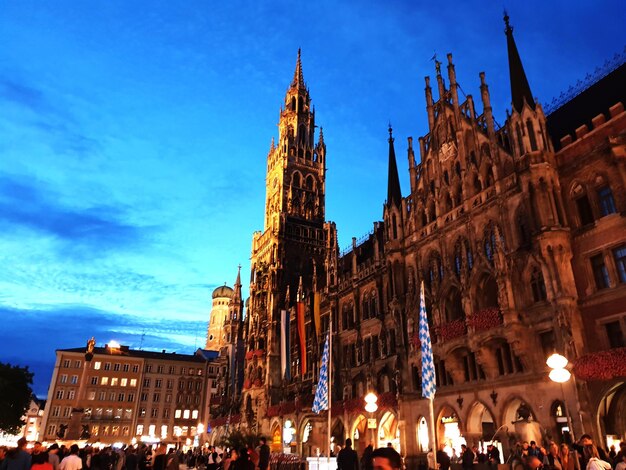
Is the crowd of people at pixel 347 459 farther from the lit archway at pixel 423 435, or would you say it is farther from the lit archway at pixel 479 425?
the lit archway at pixel 423 435

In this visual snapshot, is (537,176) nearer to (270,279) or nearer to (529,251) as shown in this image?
(529,251)

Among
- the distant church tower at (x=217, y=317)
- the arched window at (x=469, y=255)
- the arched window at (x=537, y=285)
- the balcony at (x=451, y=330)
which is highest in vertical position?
the distant church tower at (x=217, y=317)

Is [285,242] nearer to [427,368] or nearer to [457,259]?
[457,259]

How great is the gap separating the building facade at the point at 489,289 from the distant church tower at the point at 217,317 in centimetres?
10024

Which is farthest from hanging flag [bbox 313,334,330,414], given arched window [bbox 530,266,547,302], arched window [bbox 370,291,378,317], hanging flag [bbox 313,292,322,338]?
hanging flag [bbox 313,292,322,338]

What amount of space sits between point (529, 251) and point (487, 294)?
4.68 m

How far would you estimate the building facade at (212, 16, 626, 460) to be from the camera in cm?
2550

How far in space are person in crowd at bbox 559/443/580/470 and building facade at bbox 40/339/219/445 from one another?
76644 mm

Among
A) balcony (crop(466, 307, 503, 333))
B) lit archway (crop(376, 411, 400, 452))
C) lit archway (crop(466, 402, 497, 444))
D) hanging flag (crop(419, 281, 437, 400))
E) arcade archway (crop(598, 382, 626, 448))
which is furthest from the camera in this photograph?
lit archway (crop(376, 411, 400, 452))

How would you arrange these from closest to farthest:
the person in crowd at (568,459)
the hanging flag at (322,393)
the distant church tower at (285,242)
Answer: the person in crowd at (568,459)
the hanging flag at (322,393)
the distant church tower at (285,242)

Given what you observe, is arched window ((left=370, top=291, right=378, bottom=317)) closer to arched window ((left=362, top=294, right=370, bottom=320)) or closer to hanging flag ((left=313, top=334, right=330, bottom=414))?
arched window ((left=362, top=294, right=370, bottom=320))

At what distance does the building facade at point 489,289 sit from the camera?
83.7 ft

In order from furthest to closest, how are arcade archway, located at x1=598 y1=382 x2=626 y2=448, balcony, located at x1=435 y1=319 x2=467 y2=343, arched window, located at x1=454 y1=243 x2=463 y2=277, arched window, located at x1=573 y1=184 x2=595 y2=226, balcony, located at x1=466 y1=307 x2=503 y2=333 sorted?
1. arched window, located at x1=454 y1=243 x2=463 y2=277
2. balcony, located at x1=435 y1=319 x2=467 y2=343
3. balcony, located at x1=466 y1=307 x2=503 y2=333
4. arched window, located at x1=573 y1=184 x2=595 y2=226
5. arcade archway, located at x1=598 y1=382 x2=626 y2=448

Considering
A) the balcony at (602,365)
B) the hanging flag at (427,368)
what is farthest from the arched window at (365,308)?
the balcony at (602,365)
